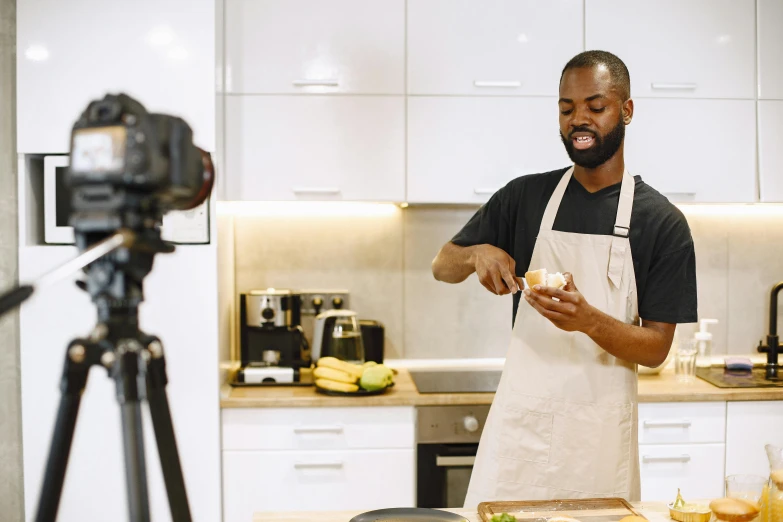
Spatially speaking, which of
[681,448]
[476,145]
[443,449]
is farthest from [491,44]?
[681,448]

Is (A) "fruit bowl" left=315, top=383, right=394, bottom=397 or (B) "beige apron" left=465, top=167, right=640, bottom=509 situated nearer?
(B) "beige apron" left=465, top=167, right=640, bottom=509

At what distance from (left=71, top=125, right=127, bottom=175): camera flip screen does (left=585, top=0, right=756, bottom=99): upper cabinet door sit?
2.24m

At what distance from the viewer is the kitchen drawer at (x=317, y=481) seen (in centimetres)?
238

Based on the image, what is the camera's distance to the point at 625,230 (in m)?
1.76

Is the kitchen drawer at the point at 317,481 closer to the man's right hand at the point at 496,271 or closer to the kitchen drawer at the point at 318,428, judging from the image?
the kitchen drawer at the point at 318,428

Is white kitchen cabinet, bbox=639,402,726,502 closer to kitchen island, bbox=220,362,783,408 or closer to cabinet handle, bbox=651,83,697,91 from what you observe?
kitchen island, bbox=220,362,783,408

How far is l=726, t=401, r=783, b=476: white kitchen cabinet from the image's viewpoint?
8.10 feet

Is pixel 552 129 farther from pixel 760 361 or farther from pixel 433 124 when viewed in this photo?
pixel 760 361

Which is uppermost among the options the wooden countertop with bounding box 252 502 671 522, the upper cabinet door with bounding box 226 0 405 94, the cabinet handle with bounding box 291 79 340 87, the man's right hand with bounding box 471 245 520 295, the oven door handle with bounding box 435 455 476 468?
the upper cabinet door with bounding box 226 0 405 94

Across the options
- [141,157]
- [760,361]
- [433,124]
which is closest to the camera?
[141,157]

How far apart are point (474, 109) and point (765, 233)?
4.47ft

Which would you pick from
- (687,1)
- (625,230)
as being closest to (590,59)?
(625,230)

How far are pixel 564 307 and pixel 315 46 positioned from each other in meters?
1.43

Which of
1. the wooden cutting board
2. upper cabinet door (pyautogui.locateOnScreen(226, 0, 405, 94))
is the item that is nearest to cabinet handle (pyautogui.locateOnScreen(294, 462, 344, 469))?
the wooden cutting board
